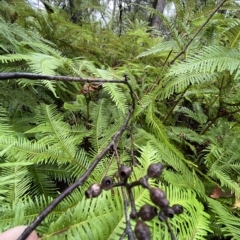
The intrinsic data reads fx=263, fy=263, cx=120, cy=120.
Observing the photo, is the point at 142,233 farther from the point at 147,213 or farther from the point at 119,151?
the point at 119,151

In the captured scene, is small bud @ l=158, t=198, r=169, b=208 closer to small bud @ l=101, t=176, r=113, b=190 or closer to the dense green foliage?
small bud @ l=101, t=176, r=113, b=190

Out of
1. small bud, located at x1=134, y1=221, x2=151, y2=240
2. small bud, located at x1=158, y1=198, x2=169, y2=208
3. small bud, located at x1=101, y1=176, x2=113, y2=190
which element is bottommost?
small bud, located at x1=134, y1=221, x2=151, y2=240

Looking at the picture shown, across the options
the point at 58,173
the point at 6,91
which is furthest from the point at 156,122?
the point at 6,91

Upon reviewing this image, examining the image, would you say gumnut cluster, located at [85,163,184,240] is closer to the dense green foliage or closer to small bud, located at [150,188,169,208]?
small bud, located at [150,188,169,208]

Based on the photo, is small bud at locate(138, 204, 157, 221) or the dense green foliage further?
the dense green foliage

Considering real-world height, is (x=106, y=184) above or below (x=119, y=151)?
above

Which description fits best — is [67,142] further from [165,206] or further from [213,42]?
[213,42]

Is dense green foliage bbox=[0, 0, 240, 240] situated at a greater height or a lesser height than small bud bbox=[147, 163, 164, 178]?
lesser

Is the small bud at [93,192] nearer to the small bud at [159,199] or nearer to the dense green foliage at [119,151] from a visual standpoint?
the small bud at [159,199]

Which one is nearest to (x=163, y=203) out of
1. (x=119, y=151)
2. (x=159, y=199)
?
(x=159, y=199)

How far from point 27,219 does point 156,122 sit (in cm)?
64

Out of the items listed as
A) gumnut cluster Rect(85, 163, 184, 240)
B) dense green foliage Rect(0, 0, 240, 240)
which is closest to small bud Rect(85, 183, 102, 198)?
gumnut cluster Rect(85, 163, 184, 240)

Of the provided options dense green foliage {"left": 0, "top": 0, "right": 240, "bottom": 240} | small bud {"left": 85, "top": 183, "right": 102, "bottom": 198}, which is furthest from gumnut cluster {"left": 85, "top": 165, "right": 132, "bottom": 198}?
dense green foliage {"left": 0, "top": 0, "right": 240, "bottom": 240}

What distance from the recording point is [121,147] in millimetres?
1108
